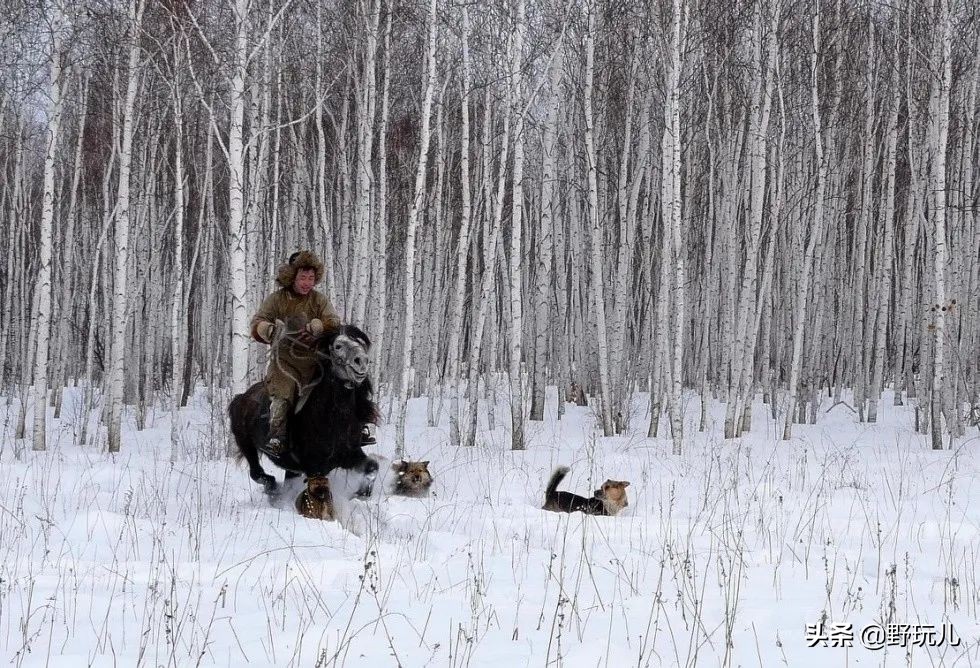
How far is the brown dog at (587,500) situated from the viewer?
5.86m

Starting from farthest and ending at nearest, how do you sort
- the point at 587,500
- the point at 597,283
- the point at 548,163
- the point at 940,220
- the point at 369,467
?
the point at 597,283, the point at 548,163, the point at 940,220, the point at 587,500, the point at 369,467

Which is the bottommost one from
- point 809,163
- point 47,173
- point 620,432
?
point 620,432

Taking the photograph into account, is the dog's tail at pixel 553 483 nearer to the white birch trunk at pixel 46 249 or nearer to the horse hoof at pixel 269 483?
the horse hoof at pixel 269 483

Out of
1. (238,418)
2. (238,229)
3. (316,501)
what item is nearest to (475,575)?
(316,501)

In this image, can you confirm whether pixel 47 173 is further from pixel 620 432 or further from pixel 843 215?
pixel 843 215

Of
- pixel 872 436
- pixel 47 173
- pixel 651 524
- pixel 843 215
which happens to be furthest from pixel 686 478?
pixel 843 215

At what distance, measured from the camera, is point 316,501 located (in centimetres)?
534

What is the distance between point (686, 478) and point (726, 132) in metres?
8.45

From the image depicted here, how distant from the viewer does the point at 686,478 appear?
299 inches

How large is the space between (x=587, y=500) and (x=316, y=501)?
6.38 ft

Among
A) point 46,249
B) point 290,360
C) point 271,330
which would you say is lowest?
point 290,360

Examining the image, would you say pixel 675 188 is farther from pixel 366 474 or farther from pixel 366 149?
pixel 366 474

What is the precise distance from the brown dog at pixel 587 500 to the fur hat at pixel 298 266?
2.27m

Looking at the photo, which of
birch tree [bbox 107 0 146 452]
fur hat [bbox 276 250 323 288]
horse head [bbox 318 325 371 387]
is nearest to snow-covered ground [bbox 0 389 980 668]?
horse head [bbox 318 325 371 387]
